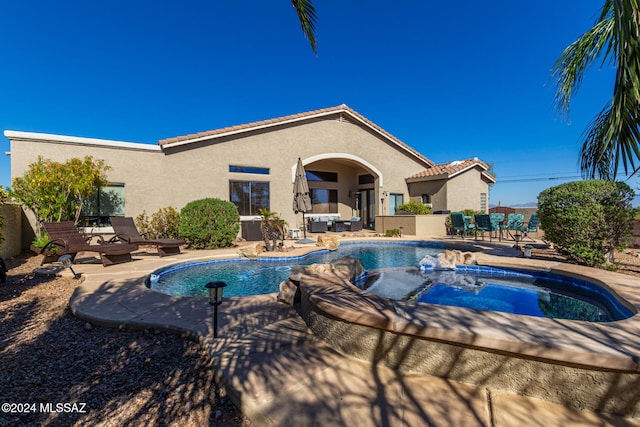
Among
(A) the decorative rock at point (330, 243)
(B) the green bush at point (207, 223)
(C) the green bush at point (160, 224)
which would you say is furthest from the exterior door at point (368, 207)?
(C) the green bush at point (160, 224)

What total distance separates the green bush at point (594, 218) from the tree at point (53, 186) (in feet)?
42.1

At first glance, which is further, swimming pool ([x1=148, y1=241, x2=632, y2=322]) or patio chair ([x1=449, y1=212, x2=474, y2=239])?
patio chair ([x1=449, y1=212, x2=474, y2=239])

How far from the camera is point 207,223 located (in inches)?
387

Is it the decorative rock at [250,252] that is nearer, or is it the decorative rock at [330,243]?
the decorative rock at [250,252]

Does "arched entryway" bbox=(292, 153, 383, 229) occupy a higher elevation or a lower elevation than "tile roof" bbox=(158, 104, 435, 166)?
lower

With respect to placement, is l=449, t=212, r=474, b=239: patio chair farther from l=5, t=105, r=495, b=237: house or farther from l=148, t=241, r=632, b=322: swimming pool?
l=148, t=241, r=632, b=322: swimming pool

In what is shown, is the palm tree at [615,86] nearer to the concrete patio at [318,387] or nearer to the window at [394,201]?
the concrete patio at [318,387]

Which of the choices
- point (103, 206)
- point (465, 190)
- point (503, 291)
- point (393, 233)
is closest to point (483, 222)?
point (393, 233)

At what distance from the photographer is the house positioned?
34.1 ft

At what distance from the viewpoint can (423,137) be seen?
102 feet

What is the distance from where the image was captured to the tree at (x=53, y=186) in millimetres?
8391

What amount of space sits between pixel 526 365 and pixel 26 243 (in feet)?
41.9

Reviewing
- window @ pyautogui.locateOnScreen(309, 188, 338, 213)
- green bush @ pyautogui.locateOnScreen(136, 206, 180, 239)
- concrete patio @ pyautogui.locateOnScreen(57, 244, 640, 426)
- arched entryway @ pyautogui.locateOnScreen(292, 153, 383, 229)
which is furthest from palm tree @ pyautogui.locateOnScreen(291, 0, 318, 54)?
window @ pyautogui.locateOnScreen(309, 188, 338, 213)

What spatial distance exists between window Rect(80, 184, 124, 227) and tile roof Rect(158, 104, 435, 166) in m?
2.42
